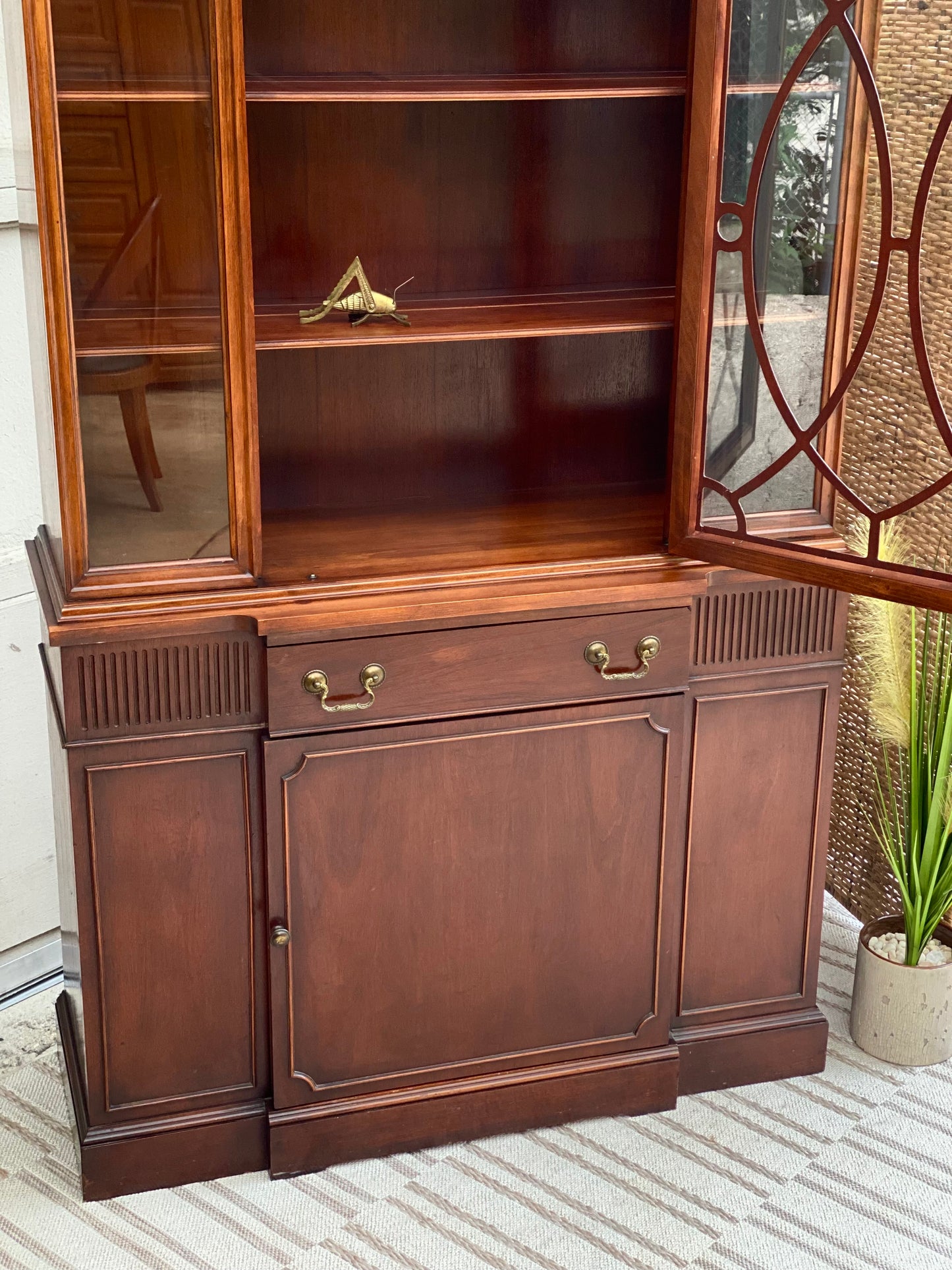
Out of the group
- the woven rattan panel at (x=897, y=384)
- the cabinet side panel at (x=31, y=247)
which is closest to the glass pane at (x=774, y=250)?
the woven rattan panel at (x=897, y=384)

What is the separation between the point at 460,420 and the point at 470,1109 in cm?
109

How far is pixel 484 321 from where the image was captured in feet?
6.63

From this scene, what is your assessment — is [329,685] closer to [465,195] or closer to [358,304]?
[358,304]

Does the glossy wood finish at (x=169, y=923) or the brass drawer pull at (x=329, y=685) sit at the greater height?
the brass drawer pull at (x=329, y=685)

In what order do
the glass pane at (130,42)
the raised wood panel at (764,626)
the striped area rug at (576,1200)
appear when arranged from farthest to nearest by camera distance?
the raised wood panel at (764,626), the striped area rug at (576,1200), the glass pane at (130,42)

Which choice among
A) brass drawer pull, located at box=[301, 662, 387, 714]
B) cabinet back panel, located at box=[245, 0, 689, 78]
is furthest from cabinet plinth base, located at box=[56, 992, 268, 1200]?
cabinet back panel, located at box=[245, 0, 689, 78]

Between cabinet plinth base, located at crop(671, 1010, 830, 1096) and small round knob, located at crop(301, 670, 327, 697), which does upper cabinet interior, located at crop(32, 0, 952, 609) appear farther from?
cabinet plinth base, located at crop(671, 1010, 830, 1096)

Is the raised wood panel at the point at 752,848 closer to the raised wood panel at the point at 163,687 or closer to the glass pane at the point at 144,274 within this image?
the raised wood panel at the point at 163,687

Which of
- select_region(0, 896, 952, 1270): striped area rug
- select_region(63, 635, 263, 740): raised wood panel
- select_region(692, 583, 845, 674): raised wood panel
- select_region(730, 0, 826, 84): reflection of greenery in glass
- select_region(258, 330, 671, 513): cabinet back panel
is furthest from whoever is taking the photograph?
select_region(258, 330, 671, 513): cabinet back panel

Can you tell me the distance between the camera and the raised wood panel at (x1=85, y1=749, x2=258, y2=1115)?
1.94 meters

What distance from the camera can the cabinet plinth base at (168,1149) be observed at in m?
2.06

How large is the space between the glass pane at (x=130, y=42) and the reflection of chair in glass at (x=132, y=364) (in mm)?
143

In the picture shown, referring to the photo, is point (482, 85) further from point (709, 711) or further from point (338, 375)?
point (709, 711)

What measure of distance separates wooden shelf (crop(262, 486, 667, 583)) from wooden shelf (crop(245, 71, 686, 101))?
0.61m
